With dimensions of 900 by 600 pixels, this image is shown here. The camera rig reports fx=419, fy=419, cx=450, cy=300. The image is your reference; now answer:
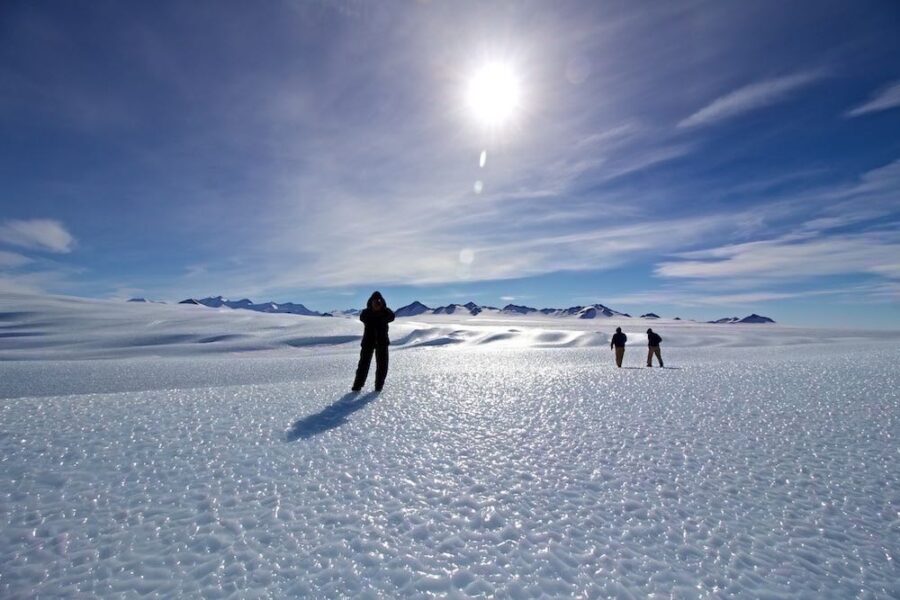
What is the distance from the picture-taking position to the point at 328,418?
28.7ft

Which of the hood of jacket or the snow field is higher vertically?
the hood of jacket

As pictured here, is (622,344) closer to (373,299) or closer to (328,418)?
(373,299)

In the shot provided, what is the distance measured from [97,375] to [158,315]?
1328 inches

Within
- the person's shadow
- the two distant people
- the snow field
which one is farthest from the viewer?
the two distant people

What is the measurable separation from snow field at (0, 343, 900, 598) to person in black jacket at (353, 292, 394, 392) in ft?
6.47

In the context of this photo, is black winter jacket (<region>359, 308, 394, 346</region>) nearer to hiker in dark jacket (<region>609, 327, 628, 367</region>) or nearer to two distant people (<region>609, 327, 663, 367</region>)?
hiker in dark jacket (<region>609, 327, 628, 367</region>)

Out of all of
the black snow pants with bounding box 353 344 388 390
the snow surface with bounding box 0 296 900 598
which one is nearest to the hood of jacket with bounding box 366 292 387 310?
the black snow pants with bounding box 353 344 388 390

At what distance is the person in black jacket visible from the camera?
1138 cm

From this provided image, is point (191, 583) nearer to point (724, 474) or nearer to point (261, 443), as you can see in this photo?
point (261, 443)

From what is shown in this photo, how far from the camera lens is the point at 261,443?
709 centimetres

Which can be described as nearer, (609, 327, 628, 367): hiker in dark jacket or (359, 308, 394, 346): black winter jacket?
(359, 308, 394, 346): black winter jacket

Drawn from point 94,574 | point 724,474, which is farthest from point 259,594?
point 724,474

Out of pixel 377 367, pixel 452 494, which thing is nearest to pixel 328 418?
pixel 377 367

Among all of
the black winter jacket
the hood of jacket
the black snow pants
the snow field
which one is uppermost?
the hood of jacket
